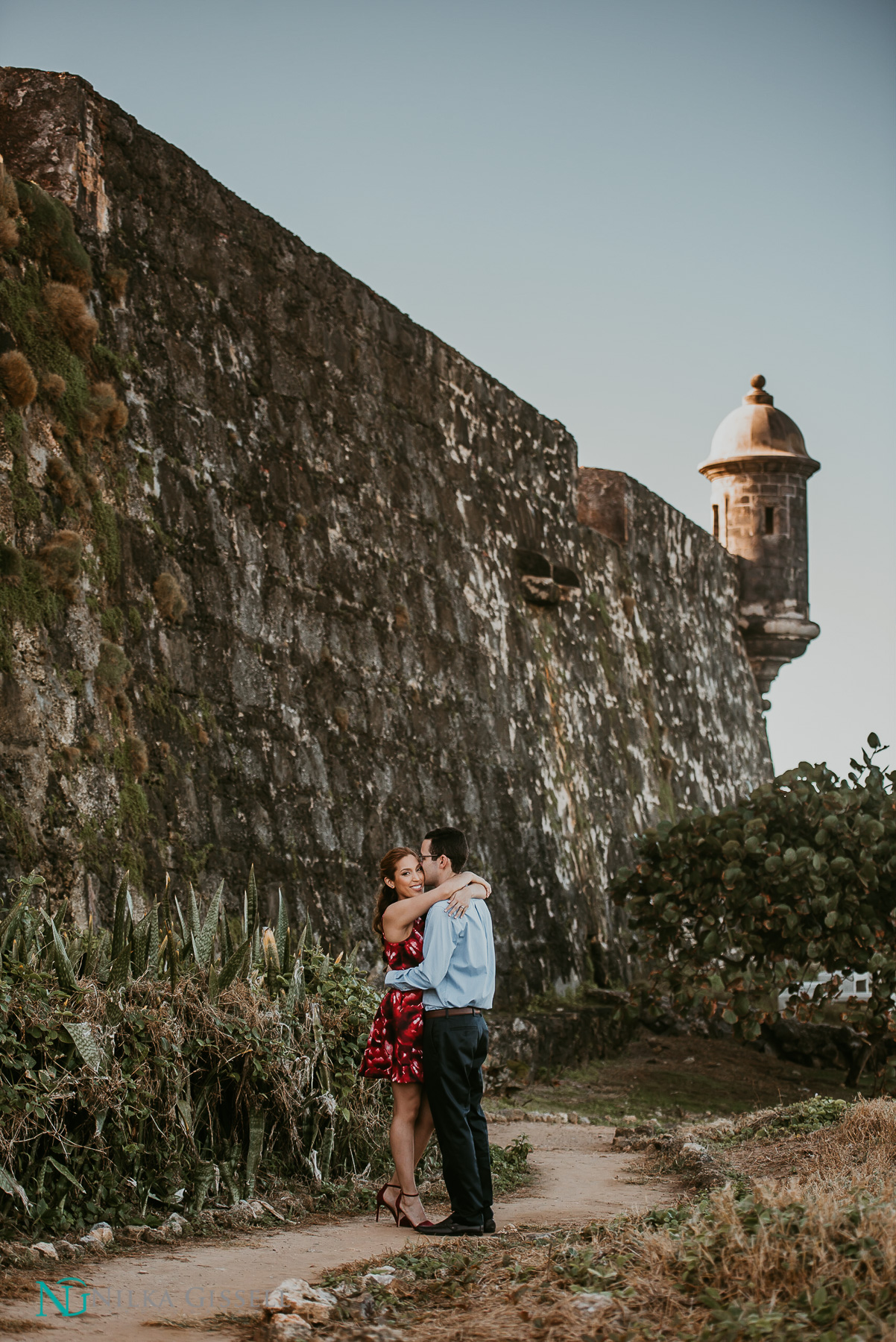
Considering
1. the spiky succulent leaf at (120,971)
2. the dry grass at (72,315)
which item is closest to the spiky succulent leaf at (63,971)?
the spiky succulent leaf at (120,971)

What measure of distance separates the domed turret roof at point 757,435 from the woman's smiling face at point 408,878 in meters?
14.4

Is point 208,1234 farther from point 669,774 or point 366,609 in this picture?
point 669,774

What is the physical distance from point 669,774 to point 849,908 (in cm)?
623

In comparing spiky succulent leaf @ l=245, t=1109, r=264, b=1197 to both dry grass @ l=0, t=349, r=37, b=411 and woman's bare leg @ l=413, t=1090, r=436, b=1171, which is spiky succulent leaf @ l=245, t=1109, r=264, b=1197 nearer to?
woman's bare leg @ l=413, t=1090, r=436, b=1171

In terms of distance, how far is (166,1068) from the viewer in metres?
4.35

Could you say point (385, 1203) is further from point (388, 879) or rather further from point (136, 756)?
point (136, 756)

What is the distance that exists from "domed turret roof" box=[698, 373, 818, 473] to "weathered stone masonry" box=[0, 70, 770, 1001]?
561 centimetres

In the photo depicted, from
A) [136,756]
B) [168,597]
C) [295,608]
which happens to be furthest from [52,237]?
[136,756]

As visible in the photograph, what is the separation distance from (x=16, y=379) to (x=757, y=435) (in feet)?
44.5

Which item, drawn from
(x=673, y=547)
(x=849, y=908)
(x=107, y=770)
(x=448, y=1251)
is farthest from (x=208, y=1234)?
(x=673, y=547)

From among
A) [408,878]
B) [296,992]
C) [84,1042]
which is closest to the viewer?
[84,1042]

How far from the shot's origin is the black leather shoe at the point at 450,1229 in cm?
422

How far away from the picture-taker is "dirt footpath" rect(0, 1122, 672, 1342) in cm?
306

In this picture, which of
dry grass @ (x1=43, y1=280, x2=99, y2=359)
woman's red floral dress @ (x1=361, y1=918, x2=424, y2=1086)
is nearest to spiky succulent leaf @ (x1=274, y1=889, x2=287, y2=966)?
woman's red floral dress @ (x1=361, y1=918, x2=424, y2=1086)
